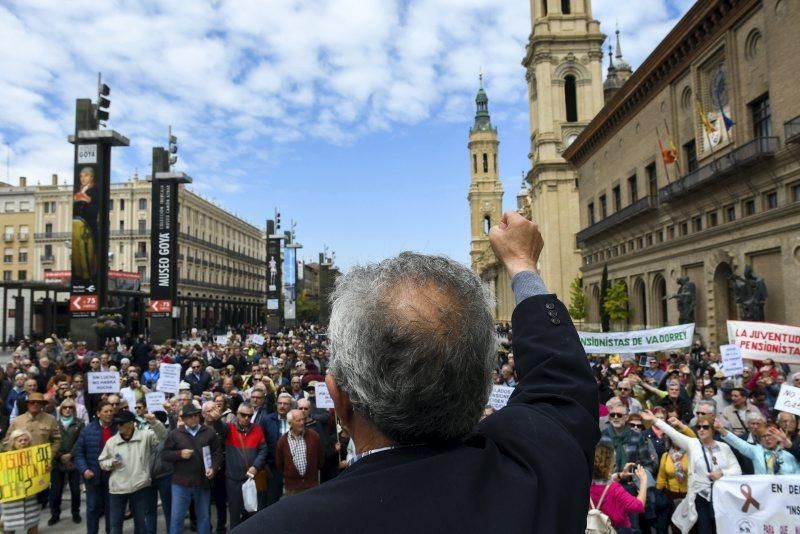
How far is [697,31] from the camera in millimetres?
30312

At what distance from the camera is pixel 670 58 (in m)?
33.7

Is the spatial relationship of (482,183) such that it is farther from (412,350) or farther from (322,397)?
(412,350)

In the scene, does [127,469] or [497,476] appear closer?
[497,476]

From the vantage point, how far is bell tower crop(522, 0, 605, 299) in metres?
60.1

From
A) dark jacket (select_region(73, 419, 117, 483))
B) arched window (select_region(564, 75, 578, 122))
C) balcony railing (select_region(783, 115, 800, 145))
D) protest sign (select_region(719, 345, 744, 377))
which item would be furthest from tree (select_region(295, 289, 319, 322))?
dark jacket (select_region(73, 419, 117, 483))

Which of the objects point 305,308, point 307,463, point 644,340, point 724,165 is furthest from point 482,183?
point 307,463

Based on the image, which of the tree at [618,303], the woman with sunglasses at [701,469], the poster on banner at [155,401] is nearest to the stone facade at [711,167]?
the tree at [618,303]

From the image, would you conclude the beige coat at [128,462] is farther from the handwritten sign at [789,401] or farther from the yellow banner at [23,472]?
the handwritten sign at [789,401]

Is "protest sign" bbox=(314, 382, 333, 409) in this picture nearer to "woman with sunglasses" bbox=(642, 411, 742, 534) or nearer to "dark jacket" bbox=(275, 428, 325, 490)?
"dark jacket" bbox=(275, 428, 325, 490)

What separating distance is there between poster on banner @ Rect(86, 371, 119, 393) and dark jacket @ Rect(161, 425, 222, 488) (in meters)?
4.68

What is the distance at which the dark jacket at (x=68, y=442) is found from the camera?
345 inches

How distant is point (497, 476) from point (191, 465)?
24.3 ft

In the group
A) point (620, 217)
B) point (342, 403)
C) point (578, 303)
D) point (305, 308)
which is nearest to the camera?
point (342, 403)

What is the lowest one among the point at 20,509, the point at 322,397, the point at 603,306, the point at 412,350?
the point at 20,509
